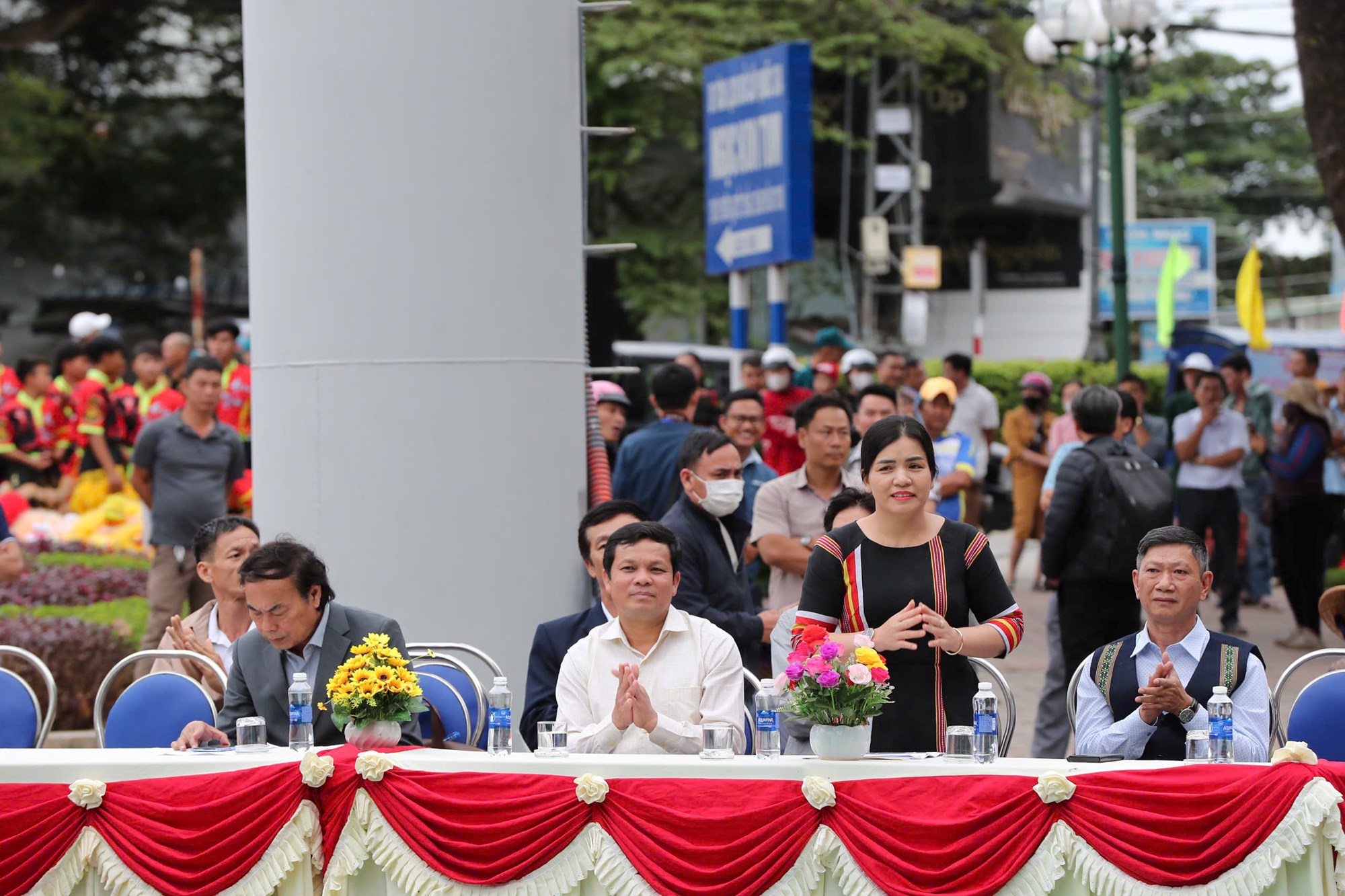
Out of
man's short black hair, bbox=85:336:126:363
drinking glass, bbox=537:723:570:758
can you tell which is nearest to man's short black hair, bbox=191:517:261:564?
drinking glass, bbox=537:723:570:758

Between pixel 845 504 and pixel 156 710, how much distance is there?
267 centimetres

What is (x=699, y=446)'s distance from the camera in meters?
6.93

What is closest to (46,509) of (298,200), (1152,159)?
(298,200)

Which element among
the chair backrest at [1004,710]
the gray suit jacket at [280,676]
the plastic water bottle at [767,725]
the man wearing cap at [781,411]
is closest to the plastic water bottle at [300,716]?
the gray suit jacket at [280,676]

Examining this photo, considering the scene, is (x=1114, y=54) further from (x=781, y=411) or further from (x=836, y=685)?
(x=836, y=685)

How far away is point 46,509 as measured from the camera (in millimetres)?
15484

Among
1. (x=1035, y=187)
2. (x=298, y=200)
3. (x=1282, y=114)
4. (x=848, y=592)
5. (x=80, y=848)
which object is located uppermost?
(x=1282, y=114)

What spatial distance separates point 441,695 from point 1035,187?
33.6m

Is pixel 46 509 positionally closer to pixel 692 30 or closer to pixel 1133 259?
pixel 692 30

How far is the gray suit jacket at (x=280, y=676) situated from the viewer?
5.33 meters

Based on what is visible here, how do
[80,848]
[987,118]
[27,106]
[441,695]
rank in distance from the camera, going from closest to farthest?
[80,848] < [441,695] < [27,106] < [987,118]

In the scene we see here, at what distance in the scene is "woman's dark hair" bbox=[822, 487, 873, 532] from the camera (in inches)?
255

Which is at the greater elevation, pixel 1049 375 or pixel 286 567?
pixel 1049 375

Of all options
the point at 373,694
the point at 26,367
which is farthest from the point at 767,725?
the point at 26,367
